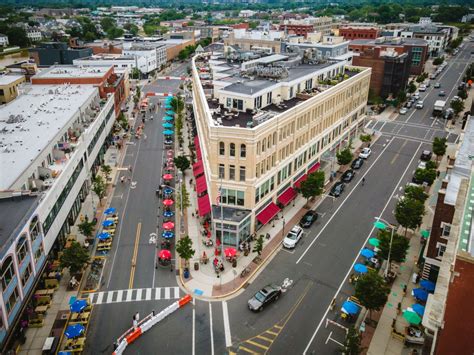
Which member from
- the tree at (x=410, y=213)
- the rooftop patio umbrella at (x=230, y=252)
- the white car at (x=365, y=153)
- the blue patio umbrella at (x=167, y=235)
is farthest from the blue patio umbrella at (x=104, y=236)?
the white car at (x=365, y=153)

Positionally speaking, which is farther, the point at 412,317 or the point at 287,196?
the point at 287,196

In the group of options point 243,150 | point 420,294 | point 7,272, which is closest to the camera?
point 7,272

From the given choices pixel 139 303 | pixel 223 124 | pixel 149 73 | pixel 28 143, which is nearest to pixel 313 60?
pixel 223 124

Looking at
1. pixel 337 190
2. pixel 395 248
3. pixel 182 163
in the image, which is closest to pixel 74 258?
pixel 182 163

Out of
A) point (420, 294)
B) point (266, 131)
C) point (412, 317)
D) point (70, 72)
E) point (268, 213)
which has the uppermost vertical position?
point (70, 72)

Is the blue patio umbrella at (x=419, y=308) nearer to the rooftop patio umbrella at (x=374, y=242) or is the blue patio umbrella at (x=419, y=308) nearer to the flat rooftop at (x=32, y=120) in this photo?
the rooftop patio umbrella at (x=374, y=242)

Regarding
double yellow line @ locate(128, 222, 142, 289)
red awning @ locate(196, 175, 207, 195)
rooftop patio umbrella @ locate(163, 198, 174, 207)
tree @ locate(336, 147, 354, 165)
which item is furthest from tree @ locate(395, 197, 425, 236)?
double yellow line @ locate(128, 222, 142, 289)

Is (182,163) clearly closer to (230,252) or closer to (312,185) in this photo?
(312,185)

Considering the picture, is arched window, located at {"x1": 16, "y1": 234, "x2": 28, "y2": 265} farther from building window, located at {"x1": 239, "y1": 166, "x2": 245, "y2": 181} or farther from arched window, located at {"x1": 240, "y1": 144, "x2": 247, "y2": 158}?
arched window, located at {"x1": 240, "y1": 144, "x2": 247, "y2": 158}
